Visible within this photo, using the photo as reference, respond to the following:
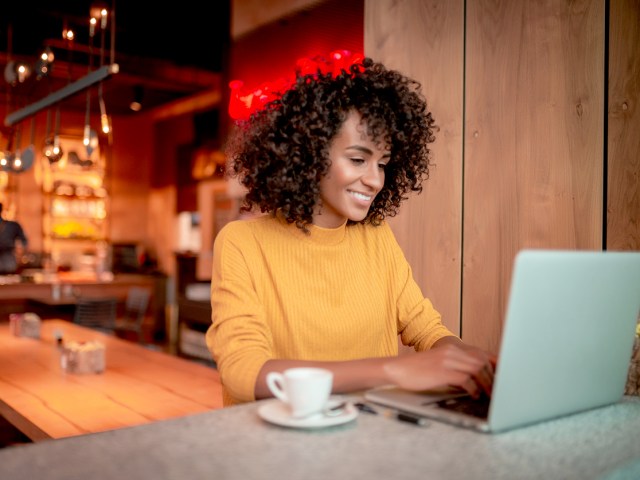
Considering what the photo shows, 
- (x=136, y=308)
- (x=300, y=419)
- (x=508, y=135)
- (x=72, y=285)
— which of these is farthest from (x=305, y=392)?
(x=72, y=285)

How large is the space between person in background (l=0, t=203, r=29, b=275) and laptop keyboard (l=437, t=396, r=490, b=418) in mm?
6606

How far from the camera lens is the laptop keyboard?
3.74ft

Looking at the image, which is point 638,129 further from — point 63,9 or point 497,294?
point 63,9

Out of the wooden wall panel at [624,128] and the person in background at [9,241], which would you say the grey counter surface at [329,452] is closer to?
the wooden wall panel at [624,128]

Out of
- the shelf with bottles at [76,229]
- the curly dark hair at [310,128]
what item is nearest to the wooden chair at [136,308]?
the shelf with bottles at [76,229]

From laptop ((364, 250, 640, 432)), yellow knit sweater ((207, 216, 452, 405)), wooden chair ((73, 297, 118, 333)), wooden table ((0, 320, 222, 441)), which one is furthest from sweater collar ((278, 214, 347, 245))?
wooden chair ((73, 297, 118, 333))

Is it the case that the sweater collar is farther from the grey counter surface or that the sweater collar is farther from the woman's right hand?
the grey counter surface

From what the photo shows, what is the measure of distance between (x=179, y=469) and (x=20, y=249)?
10.1 m

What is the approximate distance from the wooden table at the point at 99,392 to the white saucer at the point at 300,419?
47.0 inches

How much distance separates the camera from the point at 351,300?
1639 millimetres

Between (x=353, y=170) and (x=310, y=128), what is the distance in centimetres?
15

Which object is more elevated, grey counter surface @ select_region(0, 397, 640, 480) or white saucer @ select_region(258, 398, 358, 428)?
white saucer @ select_region(258, 398, 358, 428)

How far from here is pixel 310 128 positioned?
159 centimetres

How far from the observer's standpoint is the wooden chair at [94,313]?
258 inches
